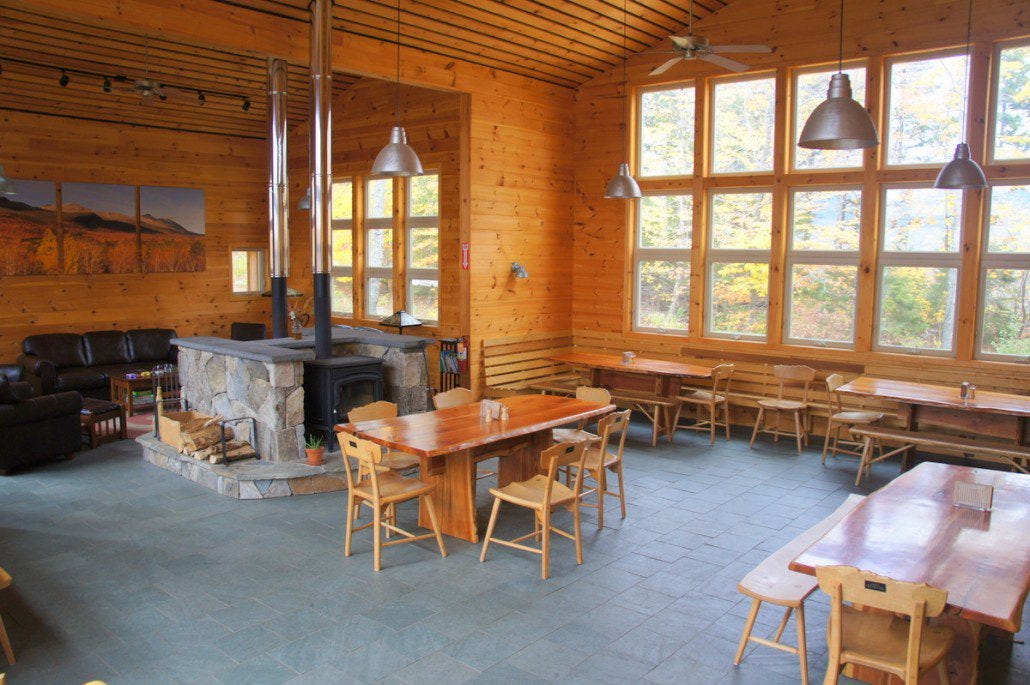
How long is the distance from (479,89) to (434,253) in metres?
2.26

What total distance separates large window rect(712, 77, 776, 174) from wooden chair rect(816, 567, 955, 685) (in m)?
6.66

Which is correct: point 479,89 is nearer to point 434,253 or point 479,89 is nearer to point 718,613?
point 434,253

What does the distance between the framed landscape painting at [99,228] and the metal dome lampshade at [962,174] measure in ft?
32.4

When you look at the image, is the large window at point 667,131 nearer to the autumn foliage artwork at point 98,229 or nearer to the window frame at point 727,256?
the window frame at point 727,256

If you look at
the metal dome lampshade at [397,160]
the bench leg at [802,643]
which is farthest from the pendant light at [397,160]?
the bench leg at [802,643]

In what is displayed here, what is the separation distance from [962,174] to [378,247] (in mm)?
7294

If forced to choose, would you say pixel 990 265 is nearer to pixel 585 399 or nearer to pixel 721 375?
pixel 721 375

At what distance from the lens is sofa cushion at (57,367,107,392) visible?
9.56 meters

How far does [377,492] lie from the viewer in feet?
16.8

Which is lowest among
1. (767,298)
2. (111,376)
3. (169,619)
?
(169,619)

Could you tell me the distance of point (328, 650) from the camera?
13.5ft

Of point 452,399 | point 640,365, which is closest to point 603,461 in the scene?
point 452,399

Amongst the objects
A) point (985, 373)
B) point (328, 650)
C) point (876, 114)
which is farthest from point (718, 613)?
point (876, 114)

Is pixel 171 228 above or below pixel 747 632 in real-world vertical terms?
above
